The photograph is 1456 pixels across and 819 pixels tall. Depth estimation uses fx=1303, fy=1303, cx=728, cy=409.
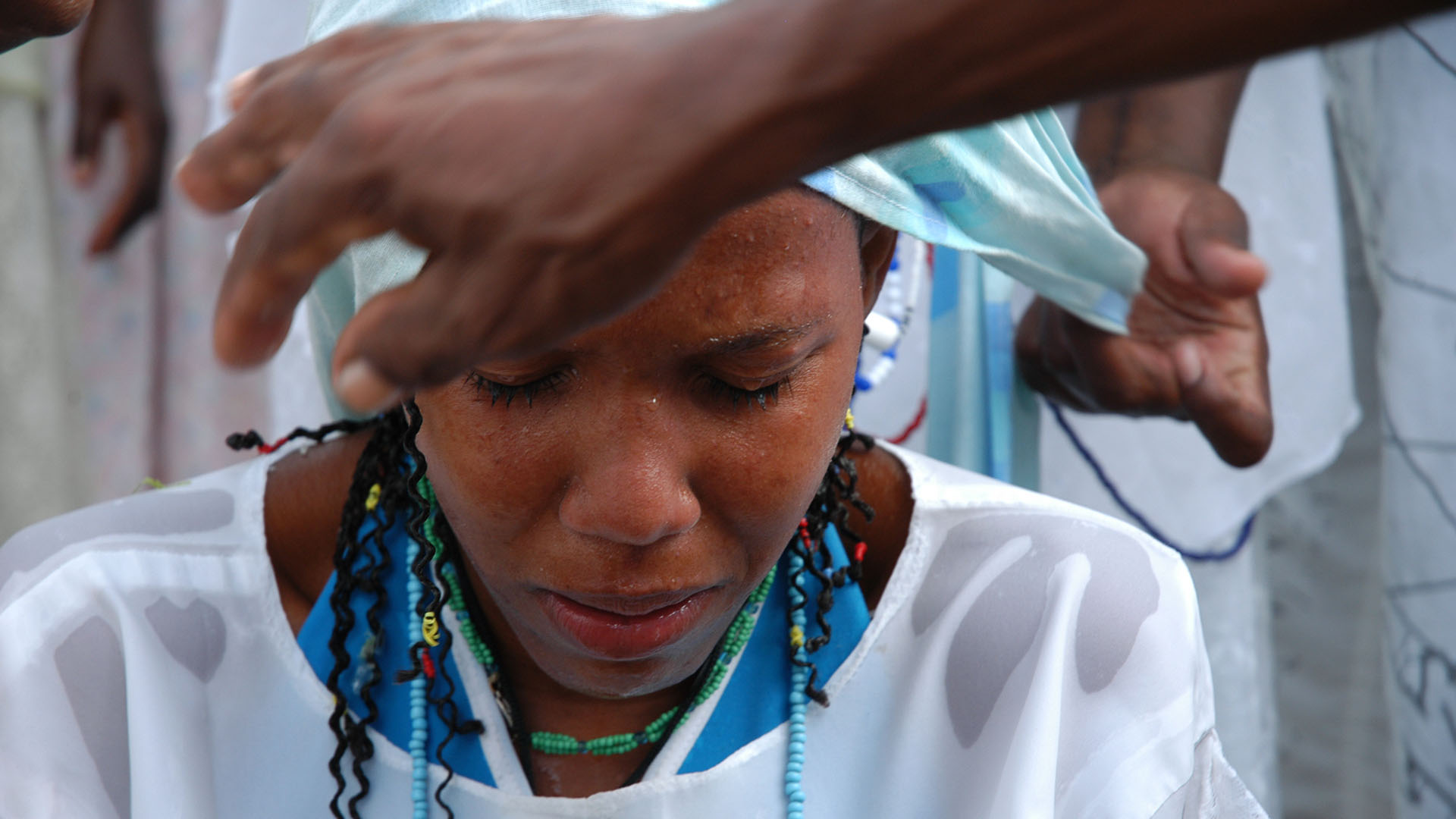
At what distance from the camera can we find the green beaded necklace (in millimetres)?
940

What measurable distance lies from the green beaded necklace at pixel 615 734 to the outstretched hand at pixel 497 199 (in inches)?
19.8

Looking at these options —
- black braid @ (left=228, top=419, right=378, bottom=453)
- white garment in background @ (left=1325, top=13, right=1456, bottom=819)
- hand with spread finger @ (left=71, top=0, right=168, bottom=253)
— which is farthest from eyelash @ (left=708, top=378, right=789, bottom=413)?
hand with spread finger @ (left=71, top=0, right=168, bottom=253)

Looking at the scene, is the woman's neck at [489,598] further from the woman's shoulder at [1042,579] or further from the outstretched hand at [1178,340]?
the outstretched hand at [1178,340]

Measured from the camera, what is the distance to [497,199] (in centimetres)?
42

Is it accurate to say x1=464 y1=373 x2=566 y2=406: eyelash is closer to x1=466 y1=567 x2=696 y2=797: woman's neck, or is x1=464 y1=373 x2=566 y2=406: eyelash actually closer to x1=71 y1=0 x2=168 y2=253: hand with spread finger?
x1=466 y1=567 x2=696 y2=797: woman's neck

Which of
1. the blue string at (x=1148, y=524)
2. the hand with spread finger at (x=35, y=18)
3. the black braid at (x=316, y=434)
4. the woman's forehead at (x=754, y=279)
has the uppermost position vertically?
the hand with spread finger at (x=35, y=18)

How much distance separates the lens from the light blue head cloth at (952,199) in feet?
2.30

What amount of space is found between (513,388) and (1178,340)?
0.74 meters

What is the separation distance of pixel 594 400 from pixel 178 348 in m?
1.49

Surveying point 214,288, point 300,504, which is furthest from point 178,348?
point 300,504

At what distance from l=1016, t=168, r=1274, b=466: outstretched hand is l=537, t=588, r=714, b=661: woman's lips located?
573mm

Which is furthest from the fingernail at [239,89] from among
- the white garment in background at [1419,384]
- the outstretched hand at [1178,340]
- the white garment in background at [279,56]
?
the white garment in background at [1419,384]

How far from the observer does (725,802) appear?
0.92 m

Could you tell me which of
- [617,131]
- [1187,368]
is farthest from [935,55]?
[1187,368]
